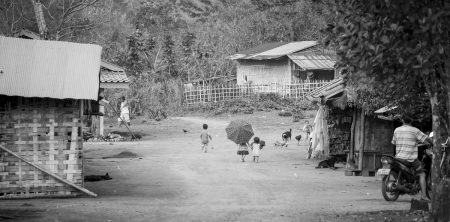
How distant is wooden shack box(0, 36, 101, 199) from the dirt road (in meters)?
0.48

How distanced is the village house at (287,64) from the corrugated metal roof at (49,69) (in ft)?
101

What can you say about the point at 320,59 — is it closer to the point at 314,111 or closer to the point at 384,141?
the point at 314,111

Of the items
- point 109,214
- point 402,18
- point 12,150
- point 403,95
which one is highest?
point 402,18

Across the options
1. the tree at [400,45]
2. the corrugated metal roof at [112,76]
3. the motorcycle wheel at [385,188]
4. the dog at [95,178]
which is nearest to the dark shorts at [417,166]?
the motorcycle wheel at [385,188]

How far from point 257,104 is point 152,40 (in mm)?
10604

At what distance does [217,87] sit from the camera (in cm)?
4612

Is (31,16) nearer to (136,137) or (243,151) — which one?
(136,137)

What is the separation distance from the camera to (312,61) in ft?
152

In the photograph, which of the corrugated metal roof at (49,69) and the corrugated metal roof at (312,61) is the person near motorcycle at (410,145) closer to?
the corrugated metal roof at (49,69)

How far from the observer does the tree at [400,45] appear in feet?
31.6

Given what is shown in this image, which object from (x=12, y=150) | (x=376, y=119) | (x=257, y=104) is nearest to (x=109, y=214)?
(x=12, y=150)

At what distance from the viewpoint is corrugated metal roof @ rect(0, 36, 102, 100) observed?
14.1 meters

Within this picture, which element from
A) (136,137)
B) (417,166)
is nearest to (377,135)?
(417,166)

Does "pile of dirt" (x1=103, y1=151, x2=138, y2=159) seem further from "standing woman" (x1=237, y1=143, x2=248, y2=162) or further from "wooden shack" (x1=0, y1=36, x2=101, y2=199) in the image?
"wooden shack" (x1=0, y1=36, x2=101, y2=199)
